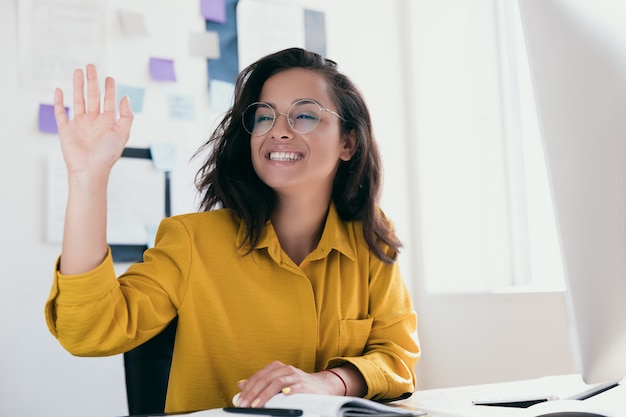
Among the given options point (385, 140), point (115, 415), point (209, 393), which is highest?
point (385, 140)

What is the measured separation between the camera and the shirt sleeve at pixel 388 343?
Answer: 1175mm

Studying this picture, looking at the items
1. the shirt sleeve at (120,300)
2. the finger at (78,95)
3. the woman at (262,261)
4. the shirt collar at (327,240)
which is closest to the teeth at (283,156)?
the woman at (262,261)

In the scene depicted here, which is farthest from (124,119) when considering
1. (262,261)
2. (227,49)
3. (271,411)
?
(227,49)

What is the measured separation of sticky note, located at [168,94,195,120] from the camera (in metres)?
2.64

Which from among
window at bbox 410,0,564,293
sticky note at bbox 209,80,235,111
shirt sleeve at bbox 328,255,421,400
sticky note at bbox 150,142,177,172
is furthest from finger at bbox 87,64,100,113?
window at bbox 410,0,564,293

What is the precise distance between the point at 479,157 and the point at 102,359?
1.67 m

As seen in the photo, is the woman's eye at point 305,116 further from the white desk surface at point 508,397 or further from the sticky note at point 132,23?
the sticky note at point 132,23

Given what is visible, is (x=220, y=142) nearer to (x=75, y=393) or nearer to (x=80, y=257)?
(x=80, y=257)

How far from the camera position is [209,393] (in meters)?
1.27

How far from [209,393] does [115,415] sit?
4.34ft

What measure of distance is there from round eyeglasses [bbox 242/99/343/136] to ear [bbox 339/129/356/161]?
14 centimetres

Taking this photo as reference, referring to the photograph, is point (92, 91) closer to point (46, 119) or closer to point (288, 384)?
point (288, 384)

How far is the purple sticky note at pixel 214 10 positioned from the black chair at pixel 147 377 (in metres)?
1.83

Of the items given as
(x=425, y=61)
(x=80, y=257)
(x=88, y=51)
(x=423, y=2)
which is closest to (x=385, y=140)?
(x=425, y=61)
